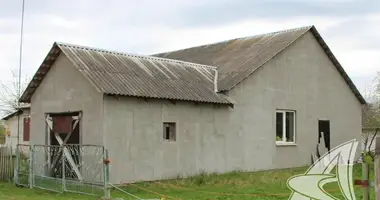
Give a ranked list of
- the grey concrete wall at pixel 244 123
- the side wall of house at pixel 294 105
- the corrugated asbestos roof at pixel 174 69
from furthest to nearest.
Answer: the side wall of house at pixel 294 105, the corrugated asbestos roof at pixel 174 69, the grey concrete wall at pixel 244 123

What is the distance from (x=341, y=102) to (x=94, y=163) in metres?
13.7

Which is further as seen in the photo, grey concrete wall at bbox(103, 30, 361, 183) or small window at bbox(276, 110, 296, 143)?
Result: small window at bbox(276, 110, 296, 143)

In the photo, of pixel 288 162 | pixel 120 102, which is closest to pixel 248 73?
pixel 288 162

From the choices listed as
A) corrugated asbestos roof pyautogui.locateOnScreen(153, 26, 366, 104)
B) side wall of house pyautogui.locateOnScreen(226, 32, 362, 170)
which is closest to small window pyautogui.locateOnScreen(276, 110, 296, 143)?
side wall of house pyautogui.locateOnScreen(226, 32, 362, 170)

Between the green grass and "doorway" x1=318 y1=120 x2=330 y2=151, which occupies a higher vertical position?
"doorway" x1=318 y1=120 x2=330 y2=151

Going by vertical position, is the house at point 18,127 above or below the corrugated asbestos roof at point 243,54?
below

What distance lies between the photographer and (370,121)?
36.3 m

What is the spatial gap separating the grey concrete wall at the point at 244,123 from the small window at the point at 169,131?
0.19m

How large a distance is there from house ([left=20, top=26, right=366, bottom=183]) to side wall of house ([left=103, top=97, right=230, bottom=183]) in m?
0.03

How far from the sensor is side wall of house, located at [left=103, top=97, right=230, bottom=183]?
15430 mm

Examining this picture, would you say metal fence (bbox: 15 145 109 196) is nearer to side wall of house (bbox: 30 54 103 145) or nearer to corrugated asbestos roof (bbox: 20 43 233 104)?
side wall of house (bbox: 30 54 103 145)

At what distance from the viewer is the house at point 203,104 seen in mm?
15688

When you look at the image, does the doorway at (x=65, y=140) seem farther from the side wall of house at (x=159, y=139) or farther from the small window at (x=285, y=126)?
the small window at (x=285, y=126)

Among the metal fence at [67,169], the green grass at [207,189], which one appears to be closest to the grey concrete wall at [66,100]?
the metal fence at [67,169]
